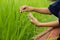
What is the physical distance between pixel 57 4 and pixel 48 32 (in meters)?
0.31

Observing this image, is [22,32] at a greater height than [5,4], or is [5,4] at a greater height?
[5,4]

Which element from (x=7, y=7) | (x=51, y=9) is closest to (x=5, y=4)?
(x=7, y=7)

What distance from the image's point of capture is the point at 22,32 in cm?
300

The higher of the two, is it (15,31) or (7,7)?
(7,7)

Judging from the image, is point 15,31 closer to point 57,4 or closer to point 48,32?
point 48,32

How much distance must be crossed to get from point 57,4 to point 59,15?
0.41ft

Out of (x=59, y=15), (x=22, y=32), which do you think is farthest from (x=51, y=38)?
(x=22, y=32)

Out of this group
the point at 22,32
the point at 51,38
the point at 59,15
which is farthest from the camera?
the point at 22,32

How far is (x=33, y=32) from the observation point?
312 cm

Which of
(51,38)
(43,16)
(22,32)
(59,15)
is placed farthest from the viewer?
(43,16)

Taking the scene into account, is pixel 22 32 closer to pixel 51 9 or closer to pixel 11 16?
pixel 11 16

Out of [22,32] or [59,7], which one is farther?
[22,32]

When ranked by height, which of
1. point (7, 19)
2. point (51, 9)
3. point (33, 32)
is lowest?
point (33, 32)

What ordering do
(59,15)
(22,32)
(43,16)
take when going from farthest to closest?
(43,16) → (22,32) → (59,15)
